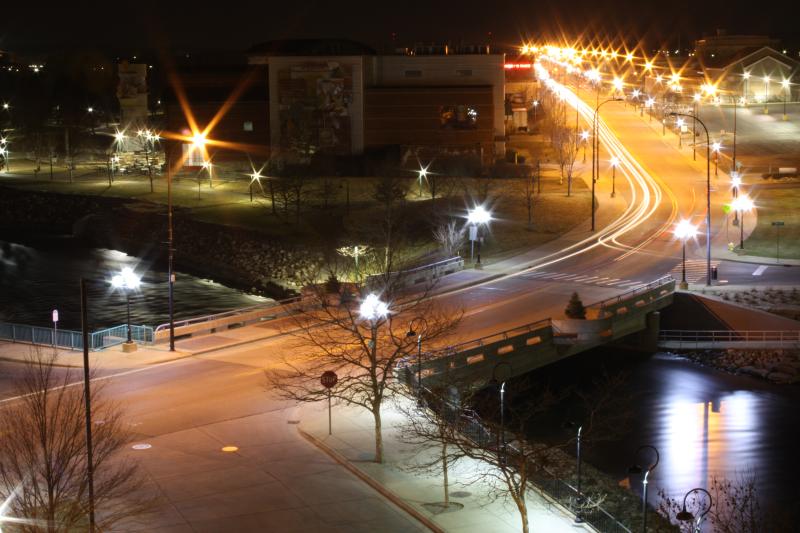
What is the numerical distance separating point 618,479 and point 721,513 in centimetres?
401

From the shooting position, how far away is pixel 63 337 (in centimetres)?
4297

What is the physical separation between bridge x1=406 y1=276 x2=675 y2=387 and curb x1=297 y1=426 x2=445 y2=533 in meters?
3.85

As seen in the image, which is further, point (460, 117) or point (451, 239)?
point (460, 117)

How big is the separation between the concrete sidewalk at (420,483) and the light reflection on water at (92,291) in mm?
29534

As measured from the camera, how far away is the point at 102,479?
26781mm

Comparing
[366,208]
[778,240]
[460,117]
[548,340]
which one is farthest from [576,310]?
[460,117]

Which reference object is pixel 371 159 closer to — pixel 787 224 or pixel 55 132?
pixel 787 224

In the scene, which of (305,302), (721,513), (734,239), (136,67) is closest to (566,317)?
(305,302)

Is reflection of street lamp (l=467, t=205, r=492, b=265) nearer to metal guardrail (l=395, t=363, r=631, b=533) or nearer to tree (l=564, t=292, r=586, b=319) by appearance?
tree (l=564, t=292, r=586, b=319)

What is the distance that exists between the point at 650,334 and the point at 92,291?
117ft

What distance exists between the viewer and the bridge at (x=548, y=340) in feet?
122

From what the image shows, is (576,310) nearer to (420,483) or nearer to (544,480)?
(544,480)

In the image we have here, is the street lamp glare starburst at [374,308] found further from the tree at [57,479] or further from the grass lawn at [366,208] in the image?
the grass lawn at [366,208]

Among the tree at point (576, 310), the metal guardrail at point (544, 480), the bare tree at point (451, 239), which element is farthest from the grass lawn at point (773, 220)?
the metal guardrail at point (544, 480)
